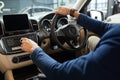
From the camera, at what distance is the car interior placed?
195 cm

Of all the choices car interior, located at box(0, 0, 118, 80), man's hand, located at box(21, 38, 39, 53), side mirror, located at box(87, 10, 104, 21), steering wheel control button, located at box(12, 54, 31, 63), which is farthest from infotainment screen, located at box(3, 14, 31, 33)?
side mirror, located at box(87, 10, 104, 21)

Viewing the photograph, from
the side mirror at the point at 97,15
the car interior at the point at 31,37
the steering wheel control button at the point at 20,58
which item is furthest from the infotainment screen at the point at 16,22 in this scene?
the side mirror at the point at 97,15

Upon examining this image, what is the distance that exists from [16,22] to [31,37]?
0.19m

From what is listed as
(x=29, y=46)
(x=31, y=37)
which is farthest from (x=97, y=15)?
(x=29, y=46)

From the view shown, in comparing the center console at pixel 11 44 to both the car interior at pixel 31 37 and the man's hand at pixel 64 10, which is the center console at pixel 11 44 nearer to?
the car interior at pixel 31 37

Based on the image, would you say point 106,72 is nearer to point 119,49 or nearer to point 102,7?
point 119,49

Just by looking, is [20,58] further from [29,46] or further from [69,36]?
[29,46]

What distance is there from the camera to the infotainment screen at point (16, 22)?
6.46 feet

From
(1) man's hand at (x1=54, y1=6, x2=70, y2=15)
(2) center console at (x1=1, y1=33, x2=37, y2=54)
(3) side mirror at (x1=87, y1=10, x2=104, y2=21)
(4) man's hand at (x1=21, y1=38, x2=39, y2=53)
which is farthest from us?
(3) side mirror at (x1=87, y1=10, x2=104, y2=21)

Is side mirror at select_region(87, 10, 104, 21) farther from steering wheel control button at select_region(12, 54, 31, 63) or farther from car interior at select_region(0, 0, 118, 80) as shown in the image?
steering wheel control button at select_region(12, 54, 31, 63)

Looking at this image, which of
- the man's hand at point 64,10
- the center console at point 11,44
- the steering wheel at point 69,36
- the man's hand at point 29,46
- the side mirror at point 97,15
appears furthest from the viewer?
the side mirror at point 97,15

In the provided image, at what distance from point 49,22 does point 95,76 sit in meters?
1.26

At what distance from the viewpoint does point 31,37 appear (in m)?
2.06

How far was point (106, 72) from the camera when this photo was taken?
3.19 ft
